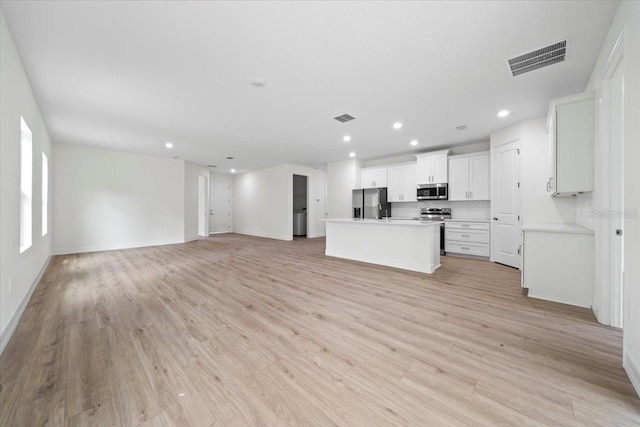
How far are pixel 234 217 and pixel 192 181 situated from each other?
10.0 ft

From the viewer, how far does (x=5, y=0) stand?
187cm

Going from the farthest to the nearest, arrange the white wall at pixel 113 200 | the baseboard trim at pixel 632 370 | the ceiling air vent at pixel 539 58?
the white wall at pixel 113 200
the ceiling air vent at pixel 539 58
the baseboard trim at pixel 632 370

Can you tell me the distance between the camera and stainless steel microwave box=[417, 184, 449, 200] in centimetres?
611

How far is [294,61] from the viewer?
105 inches

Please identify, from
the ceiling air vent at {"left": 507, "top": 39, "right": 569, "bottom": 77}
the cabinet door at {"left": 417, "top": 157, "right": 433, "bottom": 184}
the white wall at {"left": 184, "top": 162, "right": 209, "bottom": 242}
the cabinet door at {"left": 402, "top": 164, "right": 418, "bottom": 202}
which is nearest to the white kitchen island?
the cabinet door at {"left": 417, "top": 157, "right": 433, "bottom": 184}

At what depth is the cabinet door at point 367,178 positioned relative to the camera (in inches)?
301

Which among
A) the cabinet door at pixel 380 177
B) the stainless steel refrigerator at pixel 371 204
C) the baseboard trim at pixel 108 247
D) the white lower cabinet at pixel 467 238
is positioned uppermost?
the cabinet door at pixel 380 177

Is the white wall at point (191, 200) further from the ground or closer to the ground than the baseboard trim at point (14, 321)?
further from the ground

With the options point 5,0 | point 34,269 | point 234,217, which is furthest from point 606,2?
point 234,217

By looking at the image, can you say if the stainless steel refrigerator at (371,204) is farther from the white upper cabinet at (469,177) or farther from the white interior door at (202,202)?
the white interior door at (202,202)

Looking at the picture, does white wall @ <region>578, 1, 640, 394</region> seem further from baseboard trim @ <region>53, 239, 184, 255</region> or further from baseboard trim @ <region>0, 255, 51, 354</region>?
baseboard trim @ <region>53, 239, 184, 255</region>

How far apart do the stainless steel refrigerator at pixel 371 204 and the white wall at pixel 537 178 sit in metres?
3.27

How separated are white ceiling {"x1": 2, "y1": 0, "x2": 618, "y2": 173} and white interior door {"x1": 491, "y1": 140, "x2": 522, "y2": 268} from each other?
624 mm

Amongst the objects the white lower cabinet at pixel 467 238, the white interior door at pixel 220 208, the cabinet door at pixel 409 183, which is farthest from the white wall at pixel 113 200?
the white lower cabinet at pixel 467 238
